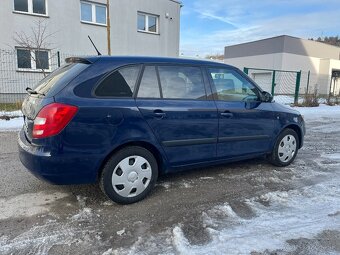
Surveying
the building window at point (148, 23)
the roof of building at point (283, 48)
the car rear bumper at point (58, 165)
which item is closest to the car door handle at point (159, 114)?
the car rear bumper at point (58, 165)

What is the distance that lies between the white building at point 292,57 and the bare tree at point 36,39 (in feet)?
86.6

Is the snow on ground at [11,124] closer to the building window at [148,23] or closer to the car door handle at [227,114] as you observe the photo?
the car door handle at [227,114]

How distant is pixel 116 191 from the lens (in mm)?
3320

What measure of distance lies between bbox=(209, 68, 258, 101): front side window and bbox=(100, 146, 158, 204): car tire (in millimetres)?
1354

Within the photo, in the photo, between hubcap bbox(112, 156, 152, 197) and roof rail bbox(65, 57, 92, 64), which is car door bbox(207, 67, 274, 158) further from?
roof rail bbox(65, 57, 92, 64)

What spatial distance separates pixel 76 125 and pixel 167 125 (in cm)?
106

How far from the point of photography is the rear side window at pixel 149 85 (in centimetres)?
340

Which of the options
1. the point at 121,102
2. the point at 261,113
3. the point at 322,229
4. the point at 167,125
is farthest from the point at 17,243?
the point at 261,113

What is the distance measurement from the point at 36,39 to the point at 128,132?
12.7 meters

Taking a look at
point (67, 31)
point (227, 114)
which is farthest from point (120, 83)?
point (67, 31)

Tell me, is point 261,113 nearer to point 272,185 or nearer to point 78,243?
point 272,185

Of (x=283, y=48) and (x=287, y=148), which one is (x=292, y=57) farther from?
(x=287, y=148)

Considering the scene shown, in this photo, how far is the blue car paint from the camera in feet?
9.86

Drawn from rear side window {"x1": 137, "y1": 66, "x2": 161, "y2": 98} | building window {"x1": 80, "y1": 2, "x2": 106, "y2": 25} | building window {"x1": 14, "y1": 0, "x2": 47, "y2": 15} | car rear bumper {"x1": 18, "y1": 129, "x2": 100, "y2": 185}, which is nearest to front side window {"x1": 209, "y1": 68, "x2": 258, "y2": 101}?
rear side window {"x1": 137, "y1": 66, "x2": 161, "y2": 98}
